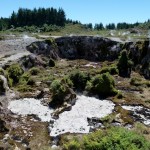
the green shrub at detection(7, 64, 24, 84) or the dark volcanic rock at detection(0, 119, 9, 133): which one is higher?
the green shrub at detection(7, 64, 24, 84)

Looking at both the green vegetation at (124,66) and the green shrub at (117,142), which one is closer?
the green shrub at (117,142)

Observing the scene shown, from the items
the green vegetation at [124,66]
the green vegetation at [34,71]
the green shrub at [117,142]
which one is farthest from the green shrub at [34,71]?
the green shrub at [117,142]

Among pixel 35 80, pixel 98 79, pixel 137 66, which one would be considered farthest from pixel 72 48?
pixel 98 79

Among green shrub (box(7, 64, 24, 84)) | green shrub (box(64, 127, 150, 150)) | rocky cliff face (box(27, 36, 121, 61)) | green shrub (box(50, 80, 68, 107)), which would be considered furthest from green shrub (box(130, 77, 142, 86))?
green shrub (box(64, 127, 150, 150))

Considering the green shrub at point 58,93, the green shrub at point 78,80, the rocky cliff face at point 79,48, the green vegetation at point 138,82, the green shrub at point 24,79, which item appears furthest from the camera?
the rocky cliff face at point 79,48

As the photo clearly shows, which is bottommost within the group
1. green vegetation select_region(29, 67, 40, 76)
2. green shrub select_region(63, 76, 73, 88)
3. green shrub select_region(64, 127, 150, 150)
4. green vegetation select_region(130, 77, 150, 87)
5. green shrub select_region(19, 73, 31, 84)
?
green vegetation select_region(130, 77, 150, 87)

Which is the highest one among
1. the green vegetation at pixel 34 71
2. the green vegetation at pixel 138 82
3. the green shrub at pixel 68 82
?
the green shrub at pixel 68 82

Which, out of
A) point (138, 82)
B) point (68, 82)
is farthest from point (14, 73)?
point (138, 82)

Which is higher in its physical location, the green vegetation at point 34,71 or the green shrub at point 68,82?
the green shrub at point 68,82

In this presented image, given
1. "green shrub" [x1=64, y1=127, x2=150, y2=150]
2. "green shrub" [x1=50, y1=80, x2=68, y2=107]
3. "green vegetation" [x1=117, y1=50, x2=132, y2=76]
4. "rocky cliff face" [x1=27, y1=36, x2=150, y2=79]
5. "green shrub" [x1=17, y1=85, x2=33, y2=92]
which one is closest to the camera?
"green shrub" [x1=64, y1=127, x2=150, y2=150]

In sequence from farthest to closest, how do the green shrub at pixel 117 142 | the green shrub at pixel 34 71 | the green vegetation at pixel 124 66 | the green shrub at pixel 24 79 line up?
the green vegetation at pixel 124 66 < the green shrub at pixel 34 71 < the green shrub at pixel 24 79 < the green shrub at pixel 117 142

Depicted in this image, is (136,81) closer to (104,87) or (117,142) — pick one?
(104,87)

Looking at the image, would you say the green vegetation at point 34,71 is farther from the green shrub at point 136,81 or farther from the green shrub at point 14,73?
the green shrub at point 136,81

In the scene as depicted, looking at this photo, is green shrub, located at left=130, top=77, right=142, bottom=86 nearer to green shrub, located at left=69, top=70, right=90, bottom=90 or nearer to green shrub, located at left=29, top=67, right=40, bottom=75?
green shrub, located at left=69, top=70, right=90, bottom=90
